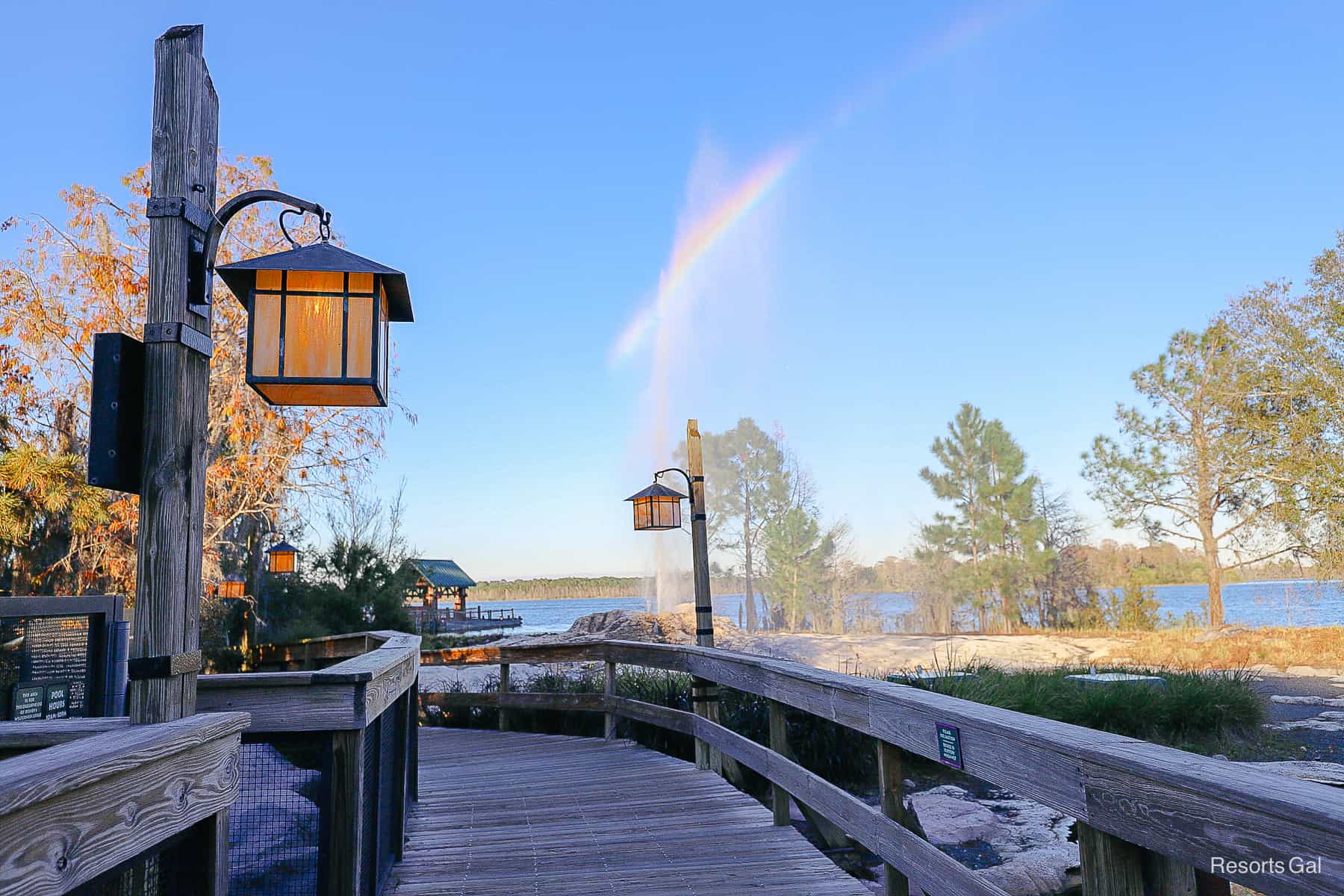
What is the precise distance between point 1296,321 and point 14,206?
27332 mm

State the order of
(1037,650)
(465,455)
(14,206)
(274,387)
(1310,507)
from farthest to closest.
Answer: (465,455) → (1310,507) → (1037,650) → (14,206) → (274,387)

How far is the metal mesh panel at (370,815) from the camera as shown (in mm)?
3031

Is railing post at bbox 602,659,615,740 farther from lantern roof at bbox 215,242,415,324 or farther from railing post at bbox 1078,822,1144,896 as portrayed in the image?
railing post at bbox 1078,822,1144,896

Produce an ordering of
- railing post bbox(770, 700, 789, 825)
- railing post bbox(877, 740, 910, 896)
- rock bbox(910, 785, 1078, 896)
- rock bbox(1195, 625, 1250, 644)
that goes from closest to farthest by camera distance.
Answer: railing post bbox(877, 740, 910, 896) < railing post bbox(770, 700, 789, 825) < rock bbox(910, 785, 1078, 896) < rock bbox(1195, 625, 1250, 644)

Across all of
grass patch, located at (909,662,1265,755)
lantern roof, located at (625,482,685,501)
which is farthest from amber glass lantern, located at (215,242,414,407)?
grass patch, located at (909,662,1265,755)

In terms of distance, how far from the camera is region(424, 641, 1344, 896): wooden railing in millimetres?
1304

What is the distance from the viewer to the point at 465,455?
38.7 m

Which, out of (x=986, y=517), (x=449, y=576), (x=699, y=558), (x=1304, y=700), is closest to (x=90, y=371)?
(x=699, y=558)

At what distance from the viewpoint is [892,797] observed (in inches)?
115

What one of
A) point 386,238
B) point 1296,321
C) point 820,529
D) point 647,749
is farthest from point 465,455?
point 647,749

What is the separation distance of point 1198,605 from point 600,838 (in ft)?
168

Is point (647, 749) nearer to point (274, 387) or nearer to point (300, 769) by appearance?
point (300, 769)

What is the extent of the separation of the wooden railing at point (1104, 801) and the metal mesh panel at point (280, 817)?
179cm

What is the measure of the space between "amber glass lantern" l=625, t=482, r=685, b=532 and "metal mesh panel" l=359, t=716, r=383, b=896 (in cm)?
546
